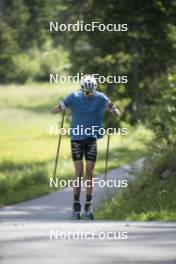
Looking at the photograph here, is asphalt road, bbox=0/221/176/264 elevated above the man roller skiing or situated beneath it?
situated beneath

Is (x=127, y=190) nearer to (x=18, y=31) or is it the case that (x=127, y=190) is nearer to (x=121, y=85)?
(x=121, y=85)

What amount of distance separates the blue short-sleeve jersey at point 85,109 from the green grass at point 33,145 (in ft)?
22.7

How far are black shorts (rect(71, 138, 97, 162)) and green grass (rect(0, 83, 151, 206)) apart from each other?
21.6ft

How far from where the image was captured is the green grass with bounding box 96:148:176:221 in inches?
537

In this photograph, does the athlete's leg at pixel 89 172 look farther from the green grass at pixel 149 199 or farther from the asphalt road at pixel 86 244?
the asphalt road at pixel 86 244

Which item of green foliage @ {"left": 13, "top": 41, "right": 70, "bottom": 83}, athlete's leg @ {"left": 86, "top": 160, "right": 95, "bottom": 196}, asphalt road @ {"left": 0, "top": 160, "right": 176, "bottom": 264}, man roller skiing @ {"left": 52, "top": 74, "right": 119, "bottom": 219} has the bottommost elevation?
asphalt road @ {"left": 0, "top": 160, "right": 176, "bottom": 264}

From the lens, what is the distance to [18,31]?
49.3 metres

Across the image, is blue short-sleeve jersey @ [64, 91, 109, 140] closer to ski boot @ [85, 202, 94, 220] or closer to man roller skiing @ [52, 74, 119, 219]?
man roller skiing @ [52, 74, 119, 219]

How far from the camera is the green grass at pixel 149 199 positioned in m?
13.6

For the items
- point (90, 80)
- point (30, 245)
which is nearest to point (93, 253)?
point (30, 245)

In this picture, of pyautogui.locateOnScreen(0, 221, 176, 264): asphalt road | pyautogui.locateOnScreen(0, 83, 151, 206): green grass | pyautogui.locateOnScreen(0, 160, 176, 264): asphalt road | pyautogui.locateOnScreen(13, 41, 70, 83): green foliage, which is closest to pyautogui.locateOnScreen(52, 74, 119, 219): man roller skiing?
pyautogui.locateOnScreen(0, 160, 176, 264): asphalt road

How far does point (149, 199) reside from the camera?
1491 centimetres

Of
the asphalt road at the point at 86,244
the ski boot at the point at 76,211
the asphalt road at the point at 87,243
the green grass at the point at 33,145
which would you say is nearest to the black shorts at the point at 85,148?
the ski boot at the point at 76,211

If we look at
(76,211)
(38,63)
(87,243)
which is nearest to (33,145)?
(76,211)
